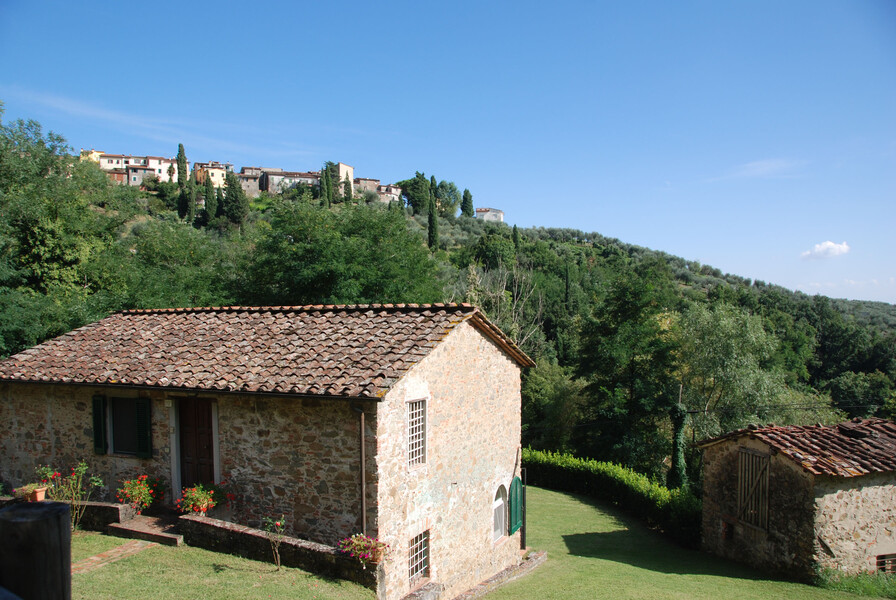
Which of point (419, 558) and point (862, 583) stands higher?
point (419, 558)

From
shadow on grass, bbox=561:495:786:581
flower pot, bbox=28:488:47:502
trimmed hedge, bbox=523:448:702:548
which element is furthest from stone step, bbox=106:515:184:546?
trimmed hedge, bbox=523:448:702:548

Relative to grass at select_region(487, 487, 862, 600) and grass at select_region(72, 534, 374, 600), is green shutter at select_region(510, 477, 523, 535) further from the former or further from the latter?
grass at select_region(72, 534, 374, 600)

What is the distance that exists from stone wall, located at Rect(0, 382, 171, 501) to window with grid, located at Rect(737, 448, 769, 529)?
15.1 meters

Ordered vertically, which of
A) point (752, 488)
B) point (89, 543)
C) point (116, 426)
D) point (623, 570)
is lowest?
point (623, 570)

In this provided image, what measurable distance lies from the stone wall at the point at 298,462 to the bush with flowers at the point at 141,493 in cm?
207

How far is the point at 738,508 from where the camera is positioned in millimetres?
16000

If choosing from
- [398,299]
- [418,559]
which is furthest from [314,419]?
[398,299]

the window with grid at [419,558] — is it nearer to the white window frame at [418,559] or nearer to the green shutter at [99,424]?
the white window frame at [418,559]

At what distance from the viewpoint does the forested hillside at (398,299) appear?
2203cm

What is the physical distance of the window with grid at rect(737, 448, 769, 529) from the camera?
1488 cm

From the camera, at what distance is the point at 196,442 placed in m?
11.6

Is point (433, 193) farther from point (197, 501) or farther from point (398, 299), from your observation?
point (197, 501)

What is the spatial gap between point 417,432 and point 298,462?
90.3 inches

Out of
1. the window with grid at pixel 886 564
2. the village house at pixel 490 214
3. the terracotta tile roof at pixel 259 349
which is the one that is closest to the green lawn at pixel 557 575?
the window with grid at pixel 886 564
